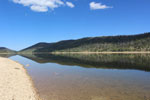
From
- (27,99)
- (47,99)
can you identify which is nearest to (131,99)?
(47,99)

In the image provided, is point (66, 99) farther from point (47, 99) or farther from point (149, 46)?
point (149, 46)

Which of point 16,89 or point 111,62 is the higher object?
point 16,89

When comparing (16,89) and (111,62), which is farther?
(111,62)

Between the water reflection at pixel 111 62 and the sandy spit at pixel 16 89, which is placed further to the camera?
the water reflection at pixel 111 62

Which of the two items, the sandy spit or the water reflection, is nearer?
the sandy spit

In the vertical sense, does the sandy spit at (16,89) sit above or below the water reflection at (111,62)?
above

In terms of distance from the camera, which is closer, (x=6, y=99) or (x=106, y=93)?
(x=6, y=99)

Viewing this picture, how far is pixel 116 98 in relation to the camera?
41.2ft

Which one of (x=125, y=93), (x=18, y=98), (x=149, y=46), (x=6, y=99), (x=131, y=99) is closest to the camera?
(x=6, y=99)

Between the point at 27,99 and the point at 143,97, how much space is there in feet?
35.9

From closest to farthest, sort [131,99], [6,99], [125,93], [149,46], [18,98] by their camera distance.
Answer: [6,99]
[18,98]
[131,99]
[125,93]
[149,46]

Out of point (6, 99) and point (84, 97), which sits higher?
point (6, 99)

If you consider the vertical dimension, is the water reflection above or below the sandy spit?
below

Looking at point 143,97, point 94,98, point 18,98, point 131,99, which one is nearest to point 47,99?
point 18,98
